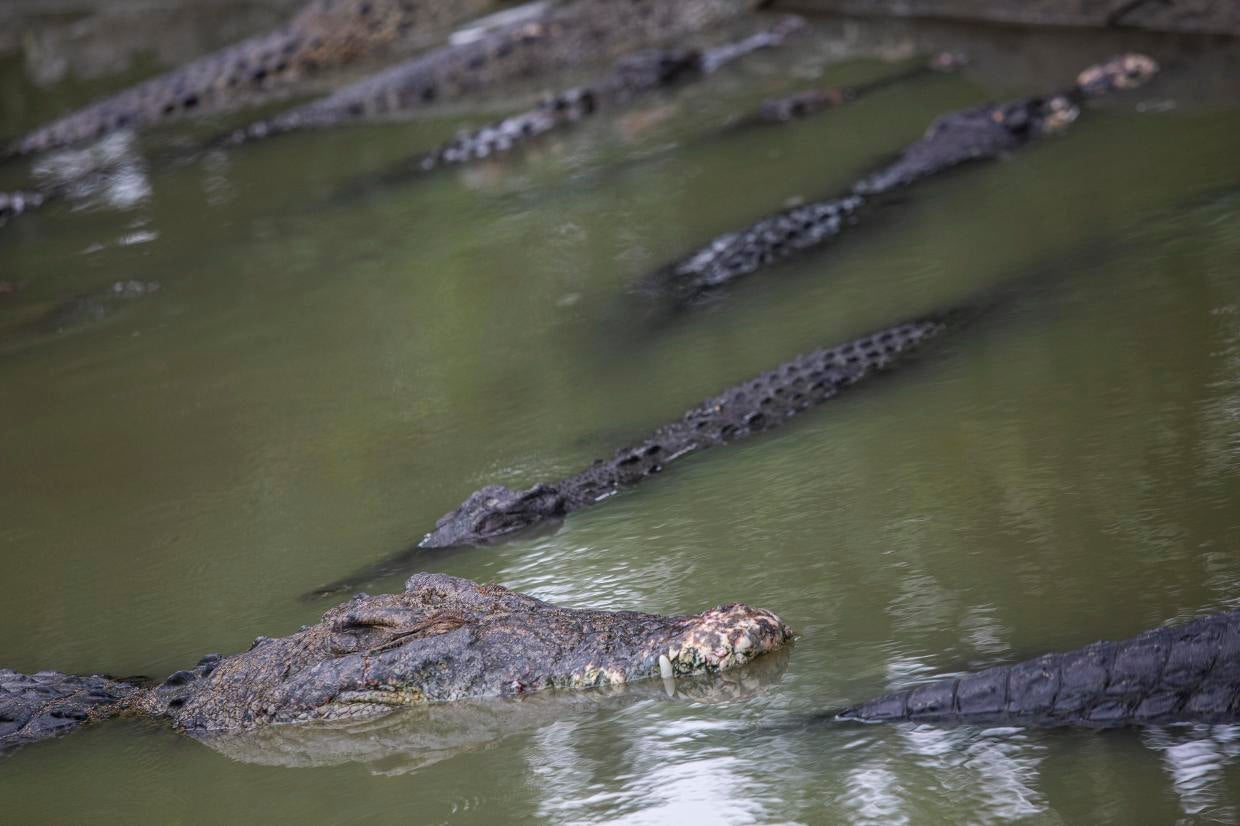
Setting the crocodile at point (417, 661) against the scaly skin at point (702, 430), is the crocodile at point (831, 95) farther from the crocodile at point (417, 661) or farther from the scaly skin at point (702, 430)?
the crocodile at point (417, 661)

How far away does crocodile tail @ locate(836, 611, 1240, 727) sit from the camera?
3602 millimetres

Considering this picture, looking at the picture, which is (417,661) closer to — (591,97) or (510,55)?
(591,97)

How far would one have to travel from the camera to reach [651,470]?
6.30m

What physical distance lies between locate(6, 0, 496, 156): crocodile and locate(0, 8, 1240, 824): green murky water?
15.7 ft

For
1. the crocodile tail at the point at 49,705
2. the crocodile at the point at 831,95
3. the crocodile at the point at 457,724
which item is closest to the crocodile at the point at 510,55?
the crocodile at the point at 831,95

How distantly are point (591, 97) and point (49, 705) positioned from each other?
9.61m

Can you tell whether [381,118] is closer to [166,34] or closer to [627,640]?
[166,34]

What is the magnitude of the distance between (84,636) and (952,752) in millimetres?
3683

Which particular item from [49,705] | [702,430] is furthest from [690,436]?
[49,705]

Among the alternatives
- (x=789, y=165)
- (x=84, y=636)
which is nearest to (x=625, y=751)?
(x=84, y=636)

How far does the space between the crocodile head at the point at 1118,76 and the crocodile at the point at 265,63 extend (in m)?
9.60

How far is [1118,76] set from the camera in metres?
10.6

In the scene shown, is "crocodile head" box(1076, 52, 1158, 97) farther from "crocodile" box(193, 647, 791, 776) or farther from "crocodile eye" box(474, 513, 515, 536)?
"crocodile" box(193, 647, 791, 776)

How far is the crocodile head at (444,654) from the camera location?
177 inches
